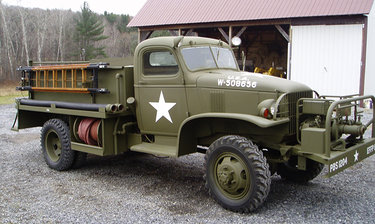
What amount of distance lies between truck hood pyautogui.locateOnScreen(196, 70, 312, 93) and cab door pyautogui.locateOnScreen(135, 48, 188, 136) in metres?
0.37

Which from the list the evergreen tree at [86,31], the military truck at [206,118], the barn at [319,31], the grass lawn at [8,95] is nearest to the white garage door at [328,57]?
the barn at [319,31]

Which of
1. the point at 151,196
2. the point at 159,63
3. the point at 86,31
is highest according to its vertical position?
the point at 86,31

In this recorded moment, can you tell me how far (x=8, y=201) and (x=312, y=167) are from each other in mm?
4169

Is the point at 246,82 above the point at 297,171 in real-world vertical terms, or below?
above

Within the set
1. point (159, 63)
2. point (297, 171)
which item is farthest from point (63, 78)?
point (297, 171)

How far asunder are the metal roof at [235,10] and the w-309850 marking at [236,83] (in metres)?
11.2

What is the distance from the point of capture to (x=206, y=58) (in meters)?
5.68

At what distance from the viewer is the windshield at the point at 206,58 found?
18.0 ft

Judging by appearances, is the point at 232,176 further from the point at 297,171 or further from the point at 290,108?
the point at 297,171

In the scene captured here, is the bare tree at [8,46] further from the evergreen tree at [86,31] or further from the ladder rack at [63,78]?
the ladder rack at [63,78]

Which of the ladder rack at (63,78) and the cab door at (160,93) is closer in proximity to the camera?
the cab door at (160,93)

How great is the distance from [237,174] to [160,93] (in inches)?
67.1

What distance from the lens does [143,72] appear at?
19.0 ft

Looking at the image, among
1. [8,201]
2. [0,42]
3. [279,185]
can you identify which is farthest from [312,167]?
[0,42]
